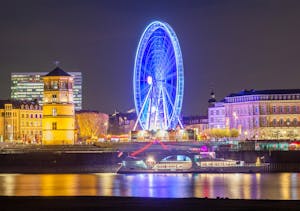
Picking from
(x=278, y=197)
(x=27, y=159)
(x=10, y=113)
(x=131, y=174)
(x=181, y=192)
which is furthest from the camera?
(x=10, y=113)

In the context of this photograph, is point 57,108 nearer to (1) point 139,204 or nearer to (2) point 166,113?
(2) point 166,113

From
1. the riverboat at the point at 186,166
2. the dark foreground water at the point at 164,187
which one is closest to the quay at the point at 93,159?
the riverboat at the point at 186,166

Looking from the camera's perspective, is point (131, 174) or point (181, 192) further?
point (131, 174)

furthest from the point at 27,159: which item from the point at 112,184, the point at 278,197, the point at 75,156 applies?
the point at 278,197

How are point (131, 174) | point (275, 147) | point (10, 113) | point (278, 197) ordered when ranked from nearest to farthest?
point (278, 197), point (131, 174), point (275, 147), point (10, 113)

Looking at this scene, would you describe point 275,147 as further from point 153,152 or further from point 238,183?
point 238,183

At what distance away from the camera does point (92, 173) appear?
113m

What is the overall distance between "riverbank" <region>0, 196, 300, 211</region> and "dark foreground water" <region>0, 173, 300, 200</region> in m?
10.9

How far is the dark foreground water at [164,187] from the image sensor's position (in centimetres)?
7162

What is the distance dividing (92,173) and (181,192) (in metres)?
40.3

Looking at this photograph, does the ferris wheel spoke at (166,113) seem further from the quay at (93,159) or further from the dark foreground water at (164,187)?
the dark foreground water at (164,187)

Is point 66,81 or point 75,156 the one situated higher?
point 66,81

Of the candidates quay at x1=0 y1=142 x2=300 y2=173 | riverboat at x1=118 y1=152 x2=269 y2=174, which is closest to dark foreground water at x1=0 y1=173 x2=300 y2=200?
riverboat at x1=118 y1=152 x2=269 y2=174

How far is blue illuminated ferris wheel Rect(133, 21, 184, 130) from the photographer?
126938mm
